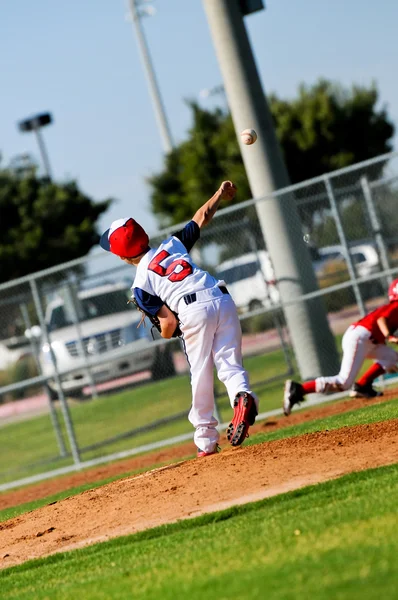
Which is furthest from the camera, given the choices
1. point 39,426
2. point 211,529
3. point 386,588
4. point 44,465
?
point 39,426

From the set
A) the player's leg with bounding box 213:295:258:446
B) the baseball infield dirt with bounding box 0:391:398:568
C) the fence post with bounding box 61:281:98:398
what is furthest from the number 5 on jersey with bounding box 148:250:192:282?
the fence post with bounding box 61:281:98:398

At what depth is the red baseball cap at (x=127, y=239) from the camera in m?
7.96

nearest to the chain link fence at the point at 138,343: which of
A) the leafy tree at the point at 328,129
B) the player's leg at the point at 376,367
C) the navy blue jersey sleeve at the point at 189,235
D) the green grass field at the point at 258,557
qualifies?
the player's leg at the point at 376,367

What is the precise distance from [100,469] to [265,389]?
13.9 ft

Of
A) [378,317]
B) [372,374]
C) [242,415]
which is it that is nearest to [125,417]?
[372,374]

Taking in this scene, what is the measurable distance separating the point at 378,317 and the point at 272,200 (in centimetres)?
272

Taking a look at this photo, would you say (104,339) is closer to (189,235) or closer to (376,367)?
(376,367)

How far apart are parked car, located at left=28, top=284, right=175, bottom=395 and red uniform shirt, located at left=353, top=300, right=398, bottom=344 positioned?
4868mm

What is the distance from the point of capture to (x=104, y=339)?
52.5ft

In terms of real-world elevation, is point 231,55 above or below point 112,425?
above

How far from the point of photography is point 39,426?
2094 cm

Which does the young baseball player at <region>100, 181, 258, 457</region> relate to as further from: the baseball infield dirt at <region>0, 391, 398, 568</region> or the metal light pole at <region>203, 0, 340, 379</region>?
the metal light pole at <region>203, 0, 340, 379</region>

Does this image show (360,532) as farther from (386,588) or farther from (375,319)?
(375,319)

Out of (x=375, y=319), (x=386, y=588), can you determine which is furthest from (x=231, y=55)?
(x=386, y=588)
